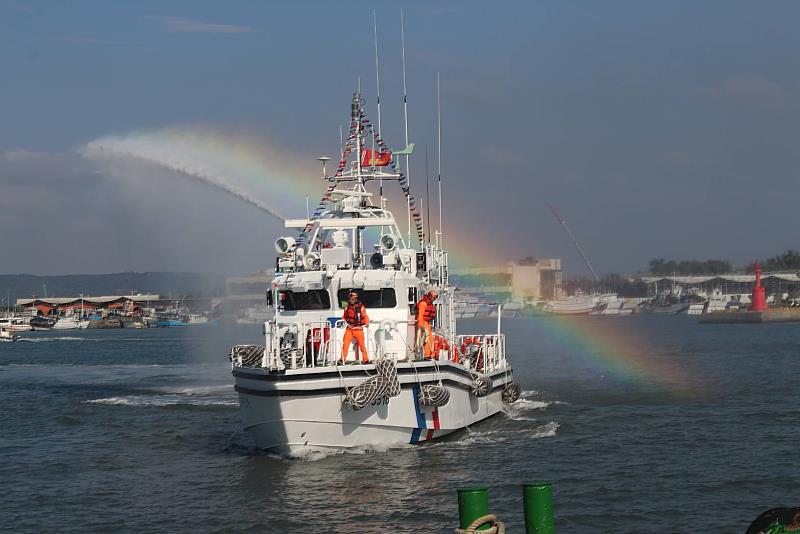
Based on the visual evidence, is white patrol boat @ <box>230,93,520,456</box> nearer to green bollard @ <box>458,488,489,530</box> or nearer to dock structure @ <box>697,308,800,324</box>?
green bollard @ <box>458,488,489,530</box>

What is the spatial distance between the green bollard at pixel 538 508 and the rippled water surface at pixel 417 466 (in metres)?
7.00

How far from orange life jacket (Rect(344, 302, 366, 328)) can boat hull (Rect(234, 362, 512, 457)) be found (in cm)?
151

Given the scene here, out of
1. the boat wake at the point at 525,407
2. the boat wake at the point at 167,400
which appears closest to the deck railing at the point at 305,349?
the boat wake at the point at 525,407

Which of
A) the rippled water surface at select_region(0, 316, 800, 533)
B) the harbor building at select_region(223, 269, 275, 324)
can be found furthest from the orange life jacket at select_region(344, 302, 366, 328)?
the harbor building at select_region(223, 269, 275, 324)

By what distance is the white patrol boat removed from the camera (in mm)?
23406

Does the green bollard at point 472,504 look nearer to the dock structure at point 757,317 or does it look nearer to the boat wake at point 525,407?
the boat wake at point 525,407

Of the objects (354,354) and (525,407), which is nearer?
(354,354)

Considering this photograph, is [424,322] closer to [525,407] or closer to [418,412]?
[418,412]

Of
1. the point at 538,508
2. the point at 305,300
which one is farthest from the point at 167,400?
the point at 538,508

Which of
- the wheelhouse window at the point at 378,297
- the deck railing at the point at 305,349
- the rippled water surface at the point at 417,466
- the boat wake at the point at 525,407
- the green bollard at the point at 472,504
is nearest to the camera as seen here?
the green bollard at the point at 472,504

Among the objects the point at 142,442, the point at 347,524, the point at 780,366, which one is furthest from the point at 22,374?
the point at 347,524

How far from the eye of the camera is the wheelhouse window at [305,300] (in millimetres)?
26734

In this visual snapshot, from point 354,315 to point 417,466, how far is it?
3.83 metres

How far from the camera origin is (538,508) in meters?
11.5
